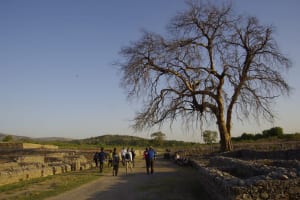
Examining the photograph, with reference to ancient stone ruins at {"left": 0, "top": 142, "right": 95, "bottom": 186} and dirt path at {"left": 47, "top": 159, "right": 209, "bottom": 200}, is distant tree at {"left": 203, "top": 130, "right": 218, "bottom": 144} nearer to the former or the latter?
ancient stone ruins at {"left": 0, "top": 142, "right": 95, "bottom": 186}

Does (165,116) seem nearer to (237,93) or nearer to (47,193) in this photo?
(237,93)

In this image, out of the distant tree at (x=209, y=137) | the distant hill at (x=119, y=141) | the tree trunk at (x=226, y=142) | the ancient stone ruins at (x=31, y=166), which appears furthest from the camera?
the distant hill at (x=119, y=141)

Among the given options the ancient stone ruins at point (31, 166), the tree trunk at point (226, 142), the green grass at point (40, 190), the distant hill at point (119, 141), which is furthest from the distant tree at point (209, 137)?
the green grass at point (40, 190)

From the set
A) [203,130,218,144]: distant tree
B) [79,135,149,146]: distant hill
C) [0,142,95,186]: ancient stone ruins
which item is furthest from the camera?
[79,135,149,146]: distant hill

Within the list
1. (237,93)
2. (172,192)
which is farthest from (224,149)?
(172,192)

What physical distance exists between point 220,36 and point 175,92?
5.73 meters

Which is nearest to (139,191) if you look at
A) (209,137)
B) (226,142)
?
(226,142)

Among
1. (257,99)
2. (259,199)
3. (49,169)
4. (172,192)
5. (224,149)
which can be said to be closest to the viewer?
(259,199)

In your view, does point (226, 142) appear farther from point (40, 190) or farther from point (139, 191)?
point (40, 190)

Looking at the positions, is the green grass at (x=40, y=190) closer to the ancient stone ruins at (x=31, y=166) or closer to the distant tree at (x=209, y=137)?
the ancient stone ruins at (x=31, y=166)

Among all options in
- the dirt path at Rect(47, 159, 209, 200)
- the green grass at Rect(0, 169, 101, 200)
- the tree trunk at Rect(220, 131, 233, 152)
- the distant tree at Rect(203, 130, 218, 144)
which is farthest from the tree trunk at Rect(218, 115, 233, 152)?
the distant tree at Rect(203, 130, 218, 144)

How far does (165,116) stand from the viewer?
26.6 metres

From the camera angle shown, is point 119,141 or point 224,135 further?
point 119,141

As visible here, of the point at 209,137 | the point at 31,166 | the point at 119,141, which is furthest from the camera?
the point at 119,141
